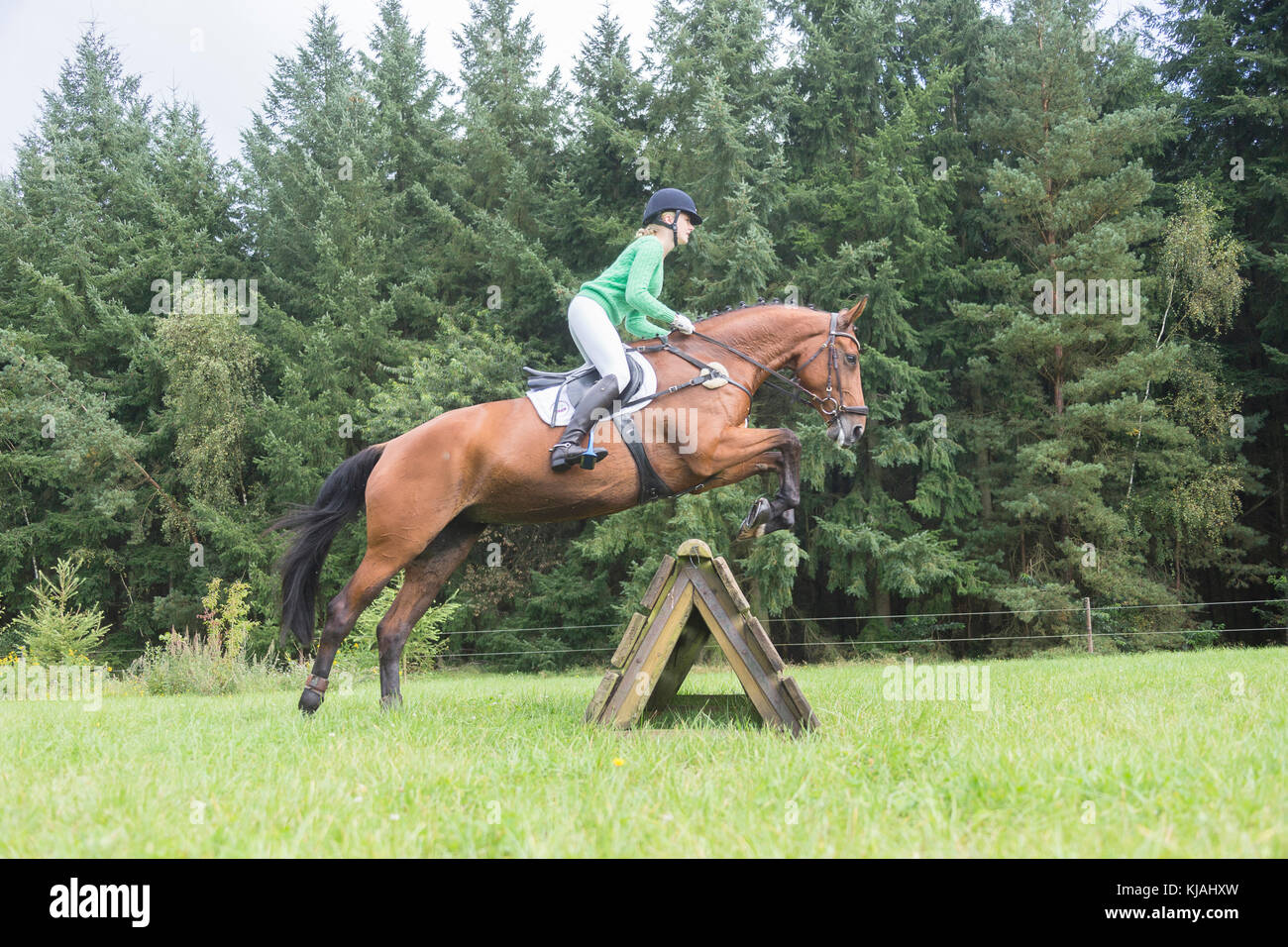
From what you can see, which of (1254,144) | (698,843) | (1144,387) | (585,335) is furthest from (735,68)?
(698,843)

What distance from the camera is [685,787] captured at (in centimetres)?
309

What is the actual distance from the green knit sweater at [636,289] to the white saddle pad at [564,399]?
306 millimetres

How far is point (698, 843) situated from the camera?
2.39 meters

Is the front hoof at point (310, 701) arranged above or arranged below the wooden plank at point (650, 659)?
below

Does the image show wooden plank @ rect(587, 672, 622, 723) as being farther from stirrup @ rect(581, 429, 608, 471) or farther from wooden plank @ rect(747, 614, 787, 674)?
stirrup @ rect(581, 429, 608, 471)

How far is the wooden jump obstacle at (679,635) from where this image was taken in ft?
14.2

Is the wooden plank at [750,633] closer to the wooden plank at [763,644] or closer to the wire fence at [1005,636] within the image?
the wooden plank at [763,644]

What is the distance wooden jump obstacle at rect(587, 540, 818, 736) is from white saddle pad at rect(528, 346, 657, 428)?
1.19 m

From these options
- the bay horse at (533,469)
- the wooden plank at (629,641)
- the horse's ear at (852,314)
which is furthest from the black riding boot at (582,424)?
the horse's ear at (852,314)

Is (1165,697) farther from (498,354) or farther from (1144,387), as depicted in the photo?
(498,354)

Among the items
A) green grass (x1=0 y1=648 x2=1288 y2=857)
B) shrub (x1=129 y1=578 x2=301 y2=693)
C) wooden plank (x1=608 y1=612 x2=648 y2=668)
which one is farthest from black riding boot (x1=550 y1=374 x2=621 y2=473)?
shrub (x1=129 y1=578 x2=301 y2=693)

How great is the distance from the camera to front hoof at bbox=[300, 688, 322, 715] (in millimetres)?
5684

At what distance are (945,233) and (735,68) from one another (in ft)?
19.3
